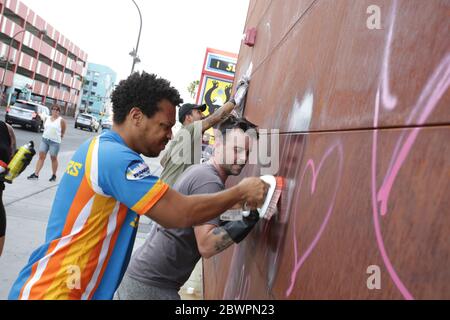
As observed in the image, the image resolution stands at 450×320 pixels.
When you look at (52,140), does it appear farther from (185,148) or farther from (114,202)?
(114,202)

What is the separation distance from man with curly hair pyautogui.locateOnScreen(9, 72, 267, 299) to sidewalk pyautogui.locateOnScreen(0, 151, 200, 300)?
8.14 feet

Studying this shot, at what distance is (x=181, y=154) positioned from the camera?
13.3 feet

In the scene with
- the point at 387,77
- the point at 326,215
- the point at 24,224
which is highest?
the point at 387,77

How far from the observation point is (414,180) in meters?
1.00

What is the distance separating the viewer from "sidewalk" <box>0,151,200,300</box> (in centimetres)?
482

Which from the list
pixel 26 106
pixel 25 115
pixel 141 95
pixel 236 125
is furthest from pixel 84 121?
pixel 141 95

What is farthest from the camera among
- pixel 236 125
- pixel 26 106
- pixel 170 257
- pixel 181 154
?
pixel 26 106

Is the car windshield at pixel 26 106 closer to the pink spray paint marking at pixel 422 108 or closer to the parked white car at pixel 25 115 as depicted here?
the parked white car at pixel 25 115

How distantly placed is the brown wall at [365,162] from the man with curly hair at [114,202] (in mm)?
399

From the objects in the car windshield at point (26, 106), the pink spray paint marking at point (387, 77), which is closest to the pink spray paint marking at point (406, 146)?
the pink spray paint marking at point (387, 77)

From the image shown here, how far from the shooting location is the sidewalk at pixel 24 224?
15.8ft

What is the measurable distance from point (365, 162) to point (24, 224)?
6135mm
